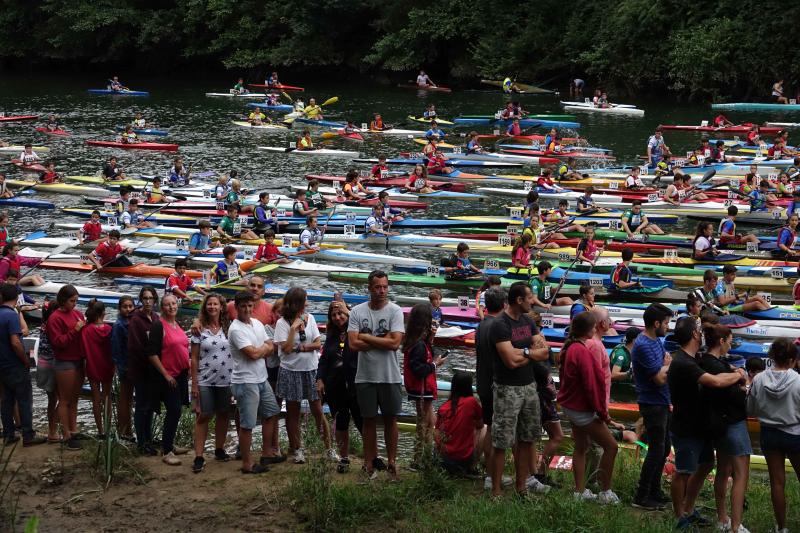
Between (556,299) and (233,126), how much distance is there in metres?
26.1

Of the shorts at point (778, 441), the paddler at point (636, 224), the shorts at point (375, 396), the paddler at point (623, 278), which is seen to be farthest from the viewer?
the paddler at point (636, 224)

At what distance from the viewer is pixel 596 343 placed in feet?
27.8

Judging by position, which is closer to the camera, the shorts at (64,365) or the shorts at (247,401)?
the shorts at (247,401)

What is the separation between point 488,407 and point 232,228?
1466 centimetres

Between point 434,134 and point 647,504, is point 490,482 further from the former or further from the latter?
point 434,134

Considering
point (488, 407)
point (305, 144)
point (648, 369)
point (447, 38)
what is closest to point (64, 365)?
point (488, 407)

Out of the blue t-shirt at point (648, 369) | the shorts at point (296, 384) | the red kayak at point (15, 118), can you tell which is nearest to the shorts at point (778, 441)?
the blue t-shirt at point (648, 369)

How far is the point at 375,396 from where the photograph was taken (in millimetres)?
8797

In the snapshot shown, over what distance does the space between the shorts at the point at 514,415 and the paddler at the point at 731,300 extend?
352 inches

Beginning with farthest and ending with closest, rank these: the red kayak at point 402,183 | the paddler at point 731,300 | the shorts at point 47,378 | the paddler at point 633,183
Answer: the red kayak at point 402,183 < the paddler at point 633,183 < the paddler at point 731,300 < the shorts at point 47,378

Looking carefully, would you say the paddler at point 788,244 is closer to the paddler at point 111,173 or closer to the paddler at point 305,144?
the paddler at point 111,173

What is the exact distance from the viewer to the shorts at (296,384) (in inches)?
368

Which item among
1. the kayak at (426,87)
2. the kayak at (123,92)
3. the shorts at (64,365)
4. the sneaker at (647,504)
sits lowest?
the sneaker at (647,504)

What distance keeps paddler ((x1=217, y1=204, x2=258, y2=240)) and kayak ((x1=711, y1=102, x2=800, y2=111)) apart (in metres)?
25.6
